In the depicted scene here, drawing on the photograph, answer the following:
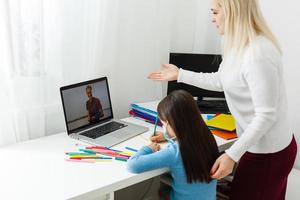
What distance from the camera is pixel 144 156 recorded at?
1.38 metres

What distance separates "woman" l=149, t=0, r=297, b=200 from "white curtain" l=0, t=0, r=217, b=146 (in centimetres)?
70

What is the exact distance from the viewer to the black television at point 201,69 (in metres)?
2.25

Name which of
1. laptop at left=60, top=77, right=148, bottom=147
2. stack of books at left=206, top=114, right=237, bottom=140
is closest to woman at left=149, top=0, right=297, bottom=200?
stack of books at left=206, top=114, right=237, bottom=140

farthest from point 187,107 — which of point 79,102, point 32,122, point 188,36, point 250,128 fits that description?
point 188,36

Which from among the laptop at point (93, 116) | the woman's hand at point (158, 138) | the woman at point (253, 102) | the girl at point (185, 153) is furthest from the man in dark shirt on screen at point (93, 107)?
the woman at point (253, 102)

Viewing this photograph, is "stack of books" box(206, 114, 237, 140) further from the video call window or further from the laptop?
the video call window

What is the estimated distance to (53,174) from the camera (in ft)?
4.27

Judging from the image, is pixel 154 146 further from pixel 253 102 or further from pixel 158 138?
pixel 253 102

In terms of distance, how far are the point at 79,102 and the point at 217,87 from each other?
67 cm

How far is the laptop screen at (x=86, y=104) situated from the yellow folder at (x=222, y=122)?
0.56 m

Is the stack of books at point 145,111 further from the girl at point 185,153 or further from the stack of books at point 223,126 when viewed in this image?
the girl at point 185,153

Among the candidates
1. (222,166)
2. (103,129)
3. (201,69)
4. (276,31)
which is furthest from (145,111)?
(276,31)

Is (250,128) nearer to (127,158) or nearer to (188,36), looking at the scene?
(127,158)

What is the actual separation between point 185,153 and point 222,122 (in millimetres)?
647
